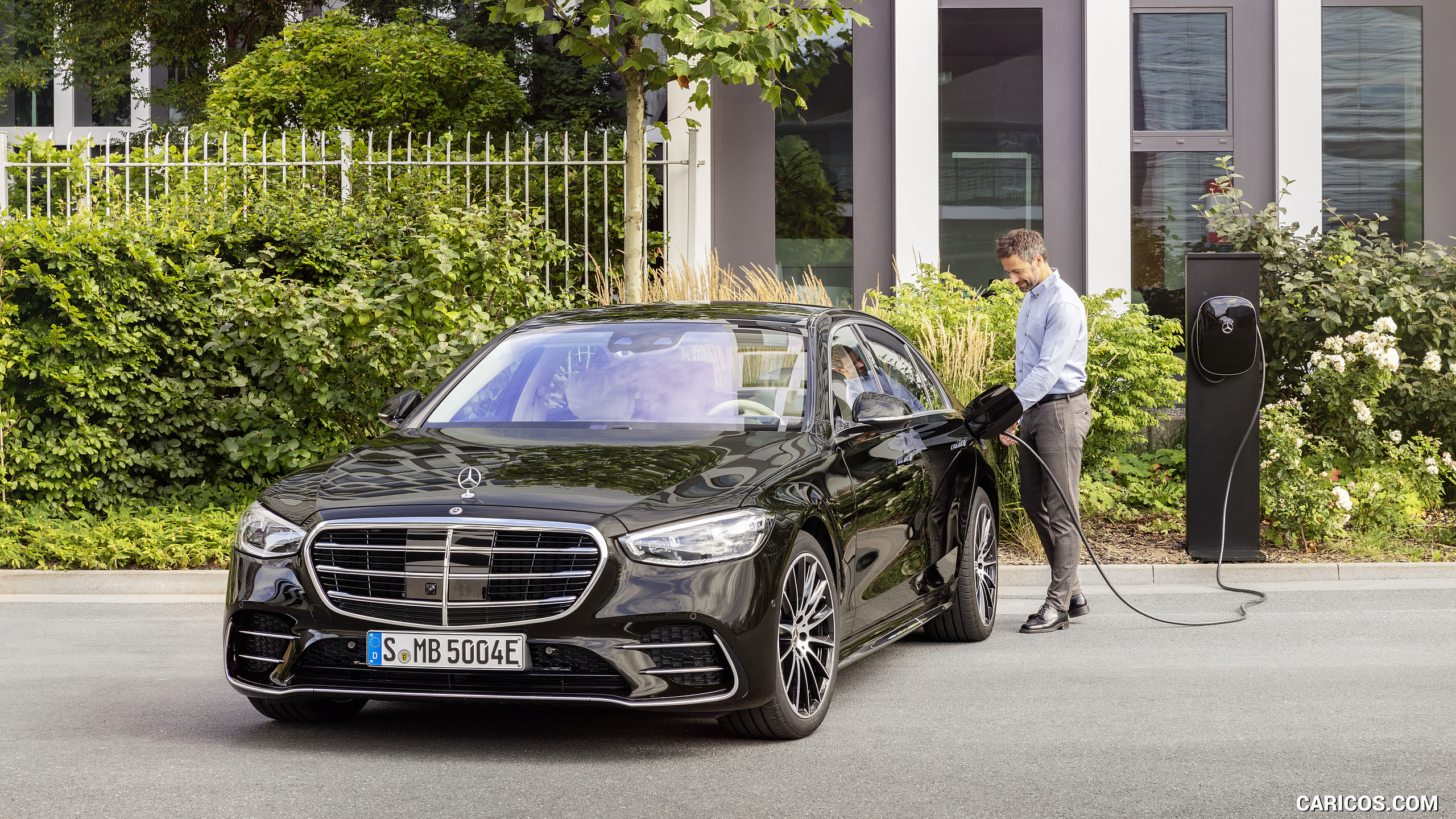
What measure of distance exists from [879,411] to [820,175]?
30.5 feet

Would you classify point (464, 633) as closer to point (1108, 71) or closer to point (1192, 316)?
point (1192, 316)

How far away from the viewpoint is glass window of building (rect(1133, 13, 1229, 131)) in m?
14.3

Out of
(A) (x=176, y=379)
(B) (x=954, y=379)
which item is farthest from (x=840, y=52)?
(A) (x=176, y=379)

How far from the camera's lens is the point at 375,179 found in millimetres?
12633

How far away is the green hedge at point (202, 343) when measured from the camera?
10.2 m

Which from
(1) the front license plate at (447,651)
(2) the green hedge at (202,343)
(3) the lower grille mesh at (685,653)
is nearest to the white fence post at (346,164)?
(2) the green hedge at (202,343)

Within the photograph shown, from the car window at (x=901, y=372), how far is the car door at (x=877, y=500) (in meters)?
0.09

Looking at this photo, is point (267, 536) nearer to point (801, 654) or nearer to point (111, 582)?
point (801, 654)

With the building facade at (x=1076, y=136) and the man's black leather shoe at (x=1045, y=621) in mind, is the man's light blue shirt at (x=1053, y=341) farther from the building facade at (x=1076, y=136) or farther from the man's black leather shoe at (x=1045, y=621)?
the building facade at (x=1076, y=136)

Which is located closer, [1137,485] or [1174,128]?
[1137,485]

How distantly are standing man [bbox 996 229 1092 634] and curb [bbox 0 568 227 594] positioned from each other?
4.98m

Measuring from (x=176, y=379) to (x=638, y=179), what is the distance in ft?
12.7

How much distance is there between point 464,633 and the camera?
460cm

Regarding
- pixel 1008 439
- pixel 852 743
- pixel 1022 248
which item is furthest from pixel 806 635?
pixel 1022 248
